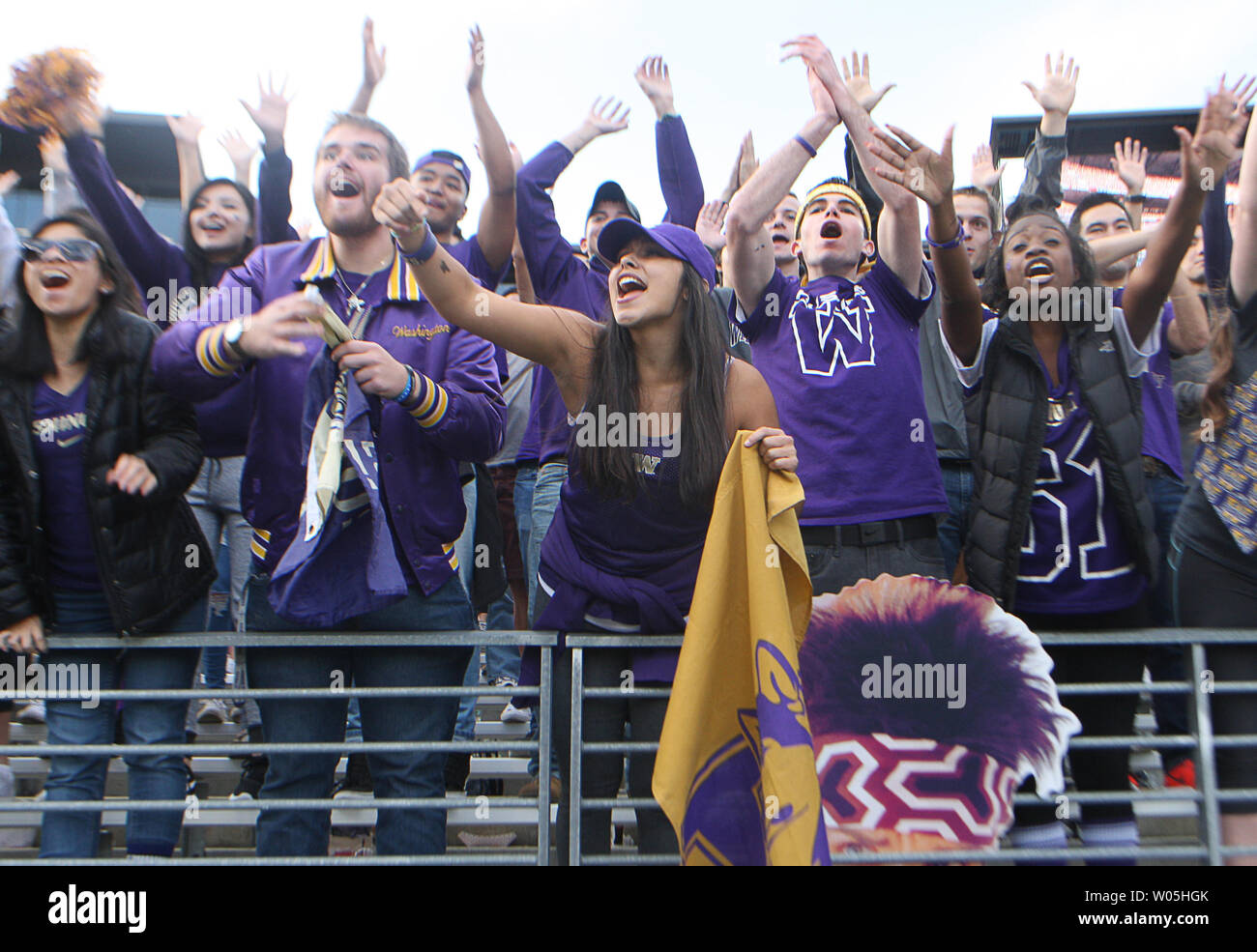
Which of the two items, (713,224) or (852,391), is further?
(713,224)

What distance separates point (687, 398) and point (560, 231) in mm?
1439

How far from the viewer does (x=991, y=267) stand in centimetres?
413

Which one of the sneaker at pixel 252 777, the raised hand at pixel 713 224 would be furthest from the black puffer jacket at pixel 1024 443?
the sneaker at pixel 252 777

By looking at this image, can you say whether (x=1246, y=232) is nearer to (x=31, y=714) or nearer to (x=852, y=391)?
(x=852, y=391)

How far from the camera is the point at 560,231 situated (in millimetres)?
4426

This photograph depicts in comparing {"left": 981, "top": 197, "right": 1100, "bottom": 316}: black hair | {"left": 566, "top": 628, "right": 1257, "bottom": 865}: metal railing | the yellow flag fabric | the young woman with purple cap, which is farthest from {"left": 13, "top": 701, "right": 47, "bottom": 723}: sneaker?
{"left": 981, "top": 197, "right": 1100, "bottom": 316}: black hair

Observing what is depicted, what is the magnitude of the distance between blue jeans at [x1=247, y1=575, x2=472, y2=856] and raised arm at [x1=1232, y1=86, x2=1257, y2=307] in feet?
9.11

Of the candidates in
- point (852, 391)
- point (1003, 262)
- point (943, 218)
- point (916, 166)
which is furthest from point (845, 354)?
point (1003, 262)

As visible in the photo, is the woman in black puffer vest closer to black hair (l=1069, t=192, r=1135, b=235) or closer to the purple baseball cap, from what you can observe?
the purple baseball cap

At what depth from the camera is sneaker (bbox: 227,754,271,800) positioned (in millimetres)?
4242

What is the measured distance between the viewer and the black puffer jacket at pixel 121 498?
3.31 m

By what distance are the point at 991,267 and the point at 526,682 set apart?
8.00 ft

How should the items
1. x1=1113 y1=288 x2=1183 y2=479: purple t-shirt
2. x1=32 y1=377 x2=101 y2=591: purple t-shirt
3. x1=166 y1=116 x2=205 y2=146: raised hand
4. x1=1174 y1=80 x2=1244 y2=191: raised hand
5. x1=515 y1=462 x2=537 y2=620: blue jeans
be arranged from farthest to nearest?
x1=166 y1=116 x2=205 y2=146: raised hand
x1=515 y1=462 x2=537 y2=620: blue jeans
x1=1113 y1=288 x2=1183 y2=479: purple t-shirt
x1=1174 y1=80 x2=1244 y2=191: raised hand
x1=32 y1=377 x2=101 y2=591: purple t-shirt

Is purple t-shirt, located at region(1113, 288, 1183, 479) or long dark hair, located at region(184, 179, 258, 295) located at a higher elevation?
long dark hair, located at region(184, 179, 258, 295)
